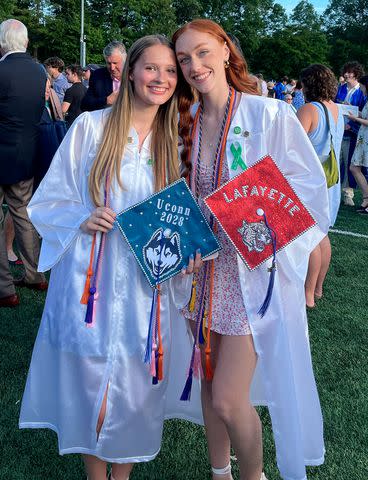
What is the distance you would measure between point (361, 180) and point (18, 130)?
571cm

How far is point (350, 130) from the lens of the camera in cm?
875

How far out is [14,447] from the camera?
276 cm

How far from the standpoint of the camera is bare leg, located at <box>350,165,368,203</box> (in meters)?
8.27

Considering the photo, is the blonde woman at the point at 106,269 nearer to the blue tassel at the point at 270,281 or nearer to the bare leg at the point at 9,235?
the blue tassel at the point at 270,281

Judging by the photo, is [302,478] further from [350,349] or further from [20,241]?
[20,241]

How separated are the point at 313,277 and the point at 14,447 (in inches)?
110

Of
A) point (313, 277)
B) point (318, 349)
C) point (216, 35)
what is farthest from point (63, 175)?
point (313, 277)

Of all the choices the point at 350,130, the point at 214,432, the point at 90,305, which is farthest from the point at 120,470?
the point at 350,130

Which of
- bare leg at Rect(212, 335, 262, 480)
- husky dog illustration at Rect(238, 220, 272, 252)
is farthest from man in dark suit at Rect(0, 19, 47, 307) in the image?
husky dog illustration at Rect(238, 220, 272, 252)

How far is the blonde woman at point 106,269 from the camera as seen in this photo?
2.13 meters

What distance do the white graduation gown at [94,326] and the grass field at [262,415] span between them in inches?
20.0

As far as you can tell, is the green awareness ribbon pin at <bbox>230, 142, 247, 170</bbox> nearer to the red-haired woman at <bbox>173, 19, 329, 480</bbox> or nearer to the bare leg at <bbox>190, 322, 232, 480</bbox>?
the red-haired woman at <bbox>173, 19, 329, 480</bbox>

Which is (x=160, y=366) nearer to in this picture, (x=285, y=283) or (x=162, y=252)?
(x=162, y=252)

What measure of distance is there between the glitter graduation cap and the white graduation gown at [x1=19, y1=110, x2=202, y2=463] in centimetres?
33
